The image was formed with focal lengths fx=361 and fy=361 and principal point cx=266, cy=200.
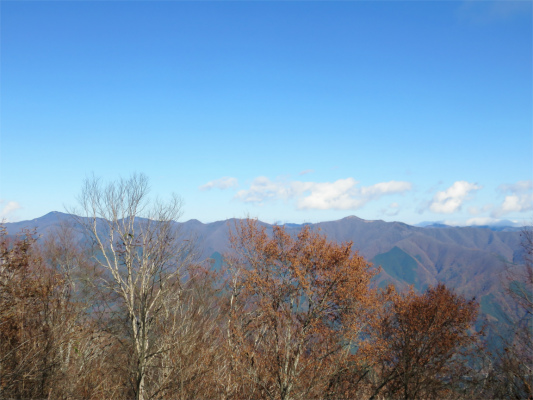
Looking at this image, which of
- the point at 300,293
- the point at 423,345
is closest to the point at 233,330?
the point at 300,293

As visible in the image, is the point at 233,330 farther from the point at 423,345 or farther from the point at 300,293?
the point at 423,345

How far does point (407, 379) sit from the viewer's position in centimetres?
1658

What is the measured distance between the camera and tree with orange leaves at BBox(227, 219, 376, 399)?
2020cm

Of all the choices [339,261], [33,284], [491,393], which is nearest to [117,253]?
[33,284]

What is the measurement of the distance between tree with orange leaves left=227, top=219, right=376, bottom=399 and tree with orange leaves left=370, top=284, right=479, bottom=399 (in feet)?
7.50

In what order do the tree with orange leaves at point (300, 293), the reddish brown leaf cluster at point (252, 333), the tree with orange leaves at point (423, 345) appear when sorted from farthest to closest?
the tree with orange leaves at point (300, 293) < the tree with orange leaves at point (423, 345) < the reddish brown leaf cluster at point (252, 333)

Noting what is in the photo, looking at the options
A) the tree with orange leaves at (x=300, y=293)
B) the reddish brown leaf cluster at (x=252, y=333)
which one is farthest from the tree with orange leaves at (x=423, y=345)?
the tree with orange leaves at (x=300, y=293)

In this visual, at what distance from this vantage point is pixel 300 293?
2339cm

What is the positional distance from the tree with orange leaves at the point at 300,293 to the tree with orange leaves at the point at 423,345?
2.29 meters

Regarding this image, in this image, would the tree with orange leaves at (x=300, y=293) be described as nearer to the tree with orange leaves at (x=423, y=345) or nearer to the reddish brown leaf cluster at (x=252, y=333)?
the reddish brown leaf cluster at (x=252, y=333)

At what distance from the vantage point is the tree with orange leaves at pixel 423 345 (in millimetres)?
18078

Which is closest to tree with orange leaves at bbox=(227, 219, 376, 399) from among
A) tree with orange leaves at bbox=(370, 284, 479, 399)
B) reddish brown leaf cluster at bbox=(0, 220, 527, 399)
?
reddish brown leaf cluster at bbox=(0, 220, 527, 399)

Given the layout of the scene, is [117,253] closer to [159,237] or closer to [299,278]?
[159,237]

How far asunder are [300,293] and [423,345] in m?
7.60
